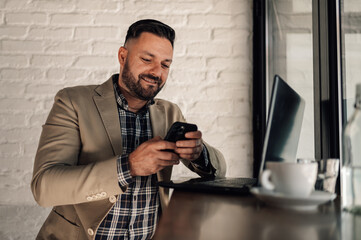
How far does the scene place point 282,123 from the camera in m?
0.81

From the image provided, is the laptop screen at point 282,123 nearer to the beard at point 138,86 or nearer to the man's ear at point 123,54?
the beard at point 138,86

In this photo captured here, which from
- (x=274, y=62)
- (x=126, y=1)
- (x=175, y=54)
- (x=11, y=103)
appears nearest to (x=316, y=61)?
(x=274, y=62)

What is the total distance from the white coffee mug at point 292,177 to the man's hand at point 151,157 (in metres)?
0.44

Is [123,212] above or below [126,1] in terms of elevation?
below

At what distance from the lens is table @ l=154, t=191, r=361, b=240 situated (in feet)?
1.61

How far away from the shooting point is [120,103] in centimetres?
145

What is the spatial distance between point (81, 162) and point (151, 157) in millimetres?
417

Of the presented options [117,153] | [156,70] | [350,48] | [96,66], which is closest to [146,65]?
[156,70]

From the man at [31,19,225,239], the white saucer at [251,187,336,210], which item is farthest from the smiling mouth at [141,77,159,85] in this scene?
the white saucer at [251,187,336,210]

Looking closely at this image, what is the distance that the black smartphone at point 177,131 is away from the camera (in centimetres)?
108

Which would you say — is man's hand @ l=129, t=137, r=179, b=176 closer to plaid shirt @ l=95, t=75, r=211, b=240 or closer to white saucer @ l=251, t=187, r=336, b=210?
plaid shirt @ l=95, t=75, r=211, b=240

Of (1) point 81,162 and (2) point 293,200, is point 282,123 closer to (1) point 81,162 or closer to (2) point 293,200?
(2) point 293,200

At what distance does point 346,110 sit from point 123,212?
83 cm

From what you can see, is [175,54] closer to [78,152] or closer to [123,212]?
[78,152]
